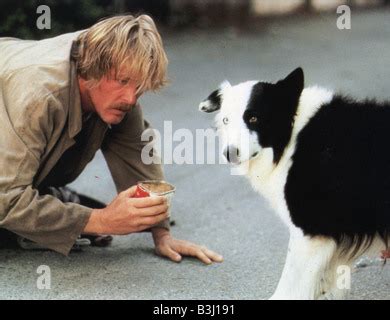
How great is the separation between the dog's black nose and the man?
0.30m

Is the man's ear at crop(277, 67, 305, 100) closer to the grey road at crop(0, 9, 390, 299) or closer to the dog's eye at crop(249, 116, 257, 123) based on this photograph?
the dog's eye at crop(249, 116, 257, 123)

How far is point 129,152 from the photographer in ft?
10.6

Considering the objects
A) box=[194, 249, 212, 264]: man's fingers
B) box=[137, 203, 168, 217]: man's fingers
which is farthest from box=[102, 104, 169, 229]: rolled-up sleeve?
box=[137, 203, 168, 217]: man's fingers

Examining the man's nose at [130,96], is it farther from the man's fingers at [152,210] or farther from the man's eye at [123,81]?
the man's fingers at [152,210]

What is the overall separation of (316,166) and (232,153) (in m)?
0.31

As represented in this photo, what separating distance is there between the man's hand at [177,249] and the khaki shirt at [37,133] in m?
0.48

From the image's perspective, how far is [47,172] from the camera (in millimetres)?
2846

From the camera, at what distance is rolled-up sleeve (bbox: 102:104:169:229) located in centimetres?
319

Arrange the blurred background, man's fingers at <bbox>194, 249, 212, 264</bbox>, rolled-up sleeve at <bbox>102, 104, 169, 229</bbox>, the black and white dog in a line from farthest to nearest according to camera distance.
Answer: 1. the blurred background
2. rolled-up sleeve at <bbox>102, 104, 169, 229</bbox>
3. man's fingers at <bbox>194, 249, 212, 264</bbox>
4. the black and white dog

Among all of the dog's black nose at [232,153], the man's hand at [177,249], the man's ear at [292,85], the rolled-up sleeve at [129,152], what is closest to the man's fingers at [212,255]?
the man's hand at [177,249]

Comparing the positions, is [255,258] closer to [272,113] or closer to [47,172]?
[272,113]

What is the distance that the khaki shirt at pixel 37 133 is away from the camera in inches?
103

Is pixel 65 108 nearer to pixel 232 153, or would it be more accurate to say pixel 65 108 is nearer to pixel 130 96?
pixel 130 96

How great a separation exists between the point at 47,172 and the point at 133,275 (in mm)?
566
